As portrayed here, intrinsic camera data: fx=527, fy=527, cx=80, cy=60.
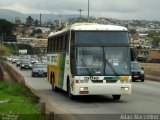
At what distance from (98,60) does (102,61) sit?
0.55ft

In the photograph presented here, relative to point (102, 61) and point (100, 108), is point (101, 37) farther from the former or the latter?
point (100, 108)

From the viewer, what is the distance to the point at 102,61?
20.8 m

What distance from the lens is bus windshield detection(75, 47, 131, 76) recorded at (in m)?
20.8

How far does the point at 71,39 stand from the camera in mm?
21750

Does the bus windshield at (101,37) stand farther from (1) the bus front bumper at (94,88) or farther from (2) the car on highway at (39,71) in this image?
(2) the car on highway at (39,71)

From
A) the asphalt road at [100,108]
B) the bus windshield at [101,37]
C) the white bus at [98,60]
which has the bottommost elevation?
the asphalt road at [100,108]

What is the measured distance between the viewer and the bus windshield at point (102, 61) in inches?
819

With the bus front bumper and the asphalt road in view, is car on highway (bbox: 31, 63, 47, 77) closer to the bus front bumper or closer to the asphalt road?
the asphalt road

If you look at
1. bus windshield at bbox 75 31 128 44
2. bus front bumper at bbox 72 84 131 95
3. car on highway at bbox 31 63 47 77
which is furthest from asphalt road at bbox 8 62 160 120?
car on highway at bbox 31 63 47 77

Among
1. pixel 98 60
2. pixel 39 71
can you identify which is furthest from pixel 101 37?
pixel 39 71

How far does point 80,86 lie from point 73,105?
87cm

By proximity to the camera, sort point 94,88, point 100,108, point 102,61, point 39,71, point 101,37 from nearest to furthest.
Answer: point 100,108 < point 94,88 < point 102,61 < point 101,37 < point 39,71

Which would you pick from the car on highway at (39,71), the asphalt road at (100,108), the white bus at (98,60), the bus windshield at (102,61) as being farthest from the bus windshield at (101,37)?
the car on highway at (39,71)

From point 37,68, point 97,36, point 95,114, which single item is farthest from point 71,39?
point 37,68
